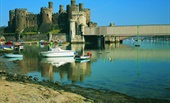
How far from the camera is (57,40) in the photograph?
7550 centimetres

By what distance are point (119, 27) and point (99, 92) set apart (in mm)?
60346

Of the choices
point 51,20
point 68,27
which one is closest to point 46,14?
point 51,20

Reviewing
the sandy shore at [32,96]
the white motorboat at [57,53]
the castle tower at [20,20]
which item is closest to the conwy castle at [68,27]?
the castle tower at [20,20]

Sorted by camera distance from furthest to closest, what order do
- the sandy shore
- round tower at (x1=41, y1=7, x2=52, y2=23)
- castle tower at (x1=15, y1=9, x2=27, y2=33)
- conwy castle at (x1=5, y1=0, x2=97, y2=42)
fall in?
castle tower at (x1=15, y1=9, x2=27, y2=33) → round tower at (x1=41, y1=7, x2=52, y2=23) → conwy castle at (x1=5, y1=0, x2=97, y2=42) → the sandy shore

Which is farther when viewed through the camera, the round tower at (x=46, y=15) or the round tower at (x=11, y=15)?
the round tower at (x=11, y=15)

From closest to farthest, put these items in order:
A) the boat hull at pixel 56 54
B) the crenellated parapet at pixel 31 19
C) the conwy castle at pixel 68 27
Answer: the boat hull at pixel 56 54 → the conwy castle at pixel 68 27 → the crenellated parapet at pixel 31 19

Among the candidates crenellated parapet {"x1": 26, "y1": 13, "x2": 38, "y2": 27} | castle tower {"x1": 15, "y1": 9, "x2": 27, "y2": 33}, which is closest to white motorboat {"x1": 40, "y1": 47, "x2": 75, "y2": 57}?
castle tower {"x1": 15, "y1": 9, "x2": 27, "y2": 33}

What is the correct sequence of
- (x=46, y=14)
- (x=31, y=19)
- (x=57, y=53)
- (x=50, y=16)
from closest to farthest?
1. (x=57, y=53)
2. (x=46, y=14)
3. (x=50, y=16)
4. (x=31, y=19)

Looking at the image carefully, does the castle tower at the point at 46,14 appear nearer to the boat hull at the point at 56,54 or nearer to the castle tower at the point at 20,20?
the castle tower at the point at 20,20

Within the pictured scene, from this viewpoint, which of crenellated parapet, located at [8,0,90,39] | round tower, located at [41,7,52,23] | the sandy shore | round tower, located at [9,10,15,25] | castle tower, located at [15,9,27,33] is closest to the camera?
the sandy shore

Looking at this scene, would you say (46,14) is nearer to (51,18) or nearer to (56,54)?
(51,18)

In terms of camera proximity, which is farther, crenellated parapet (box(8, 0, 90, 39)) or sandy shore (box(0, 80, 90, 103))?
crenellated parapet (box(8, 0, 90, 39))

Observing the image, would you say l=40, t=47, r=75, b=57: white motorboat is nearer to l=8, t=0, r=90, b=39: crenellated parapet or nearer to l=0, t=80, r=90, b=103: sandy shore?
l=0, t=80, r=90, b=103: sandy shore

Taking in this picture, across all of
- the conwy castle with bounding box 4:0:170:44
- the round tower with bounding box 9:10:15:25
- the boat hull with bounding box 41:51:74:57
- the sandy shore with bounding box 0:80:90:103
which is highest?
the round tower with bounding box 9:10:15:25
